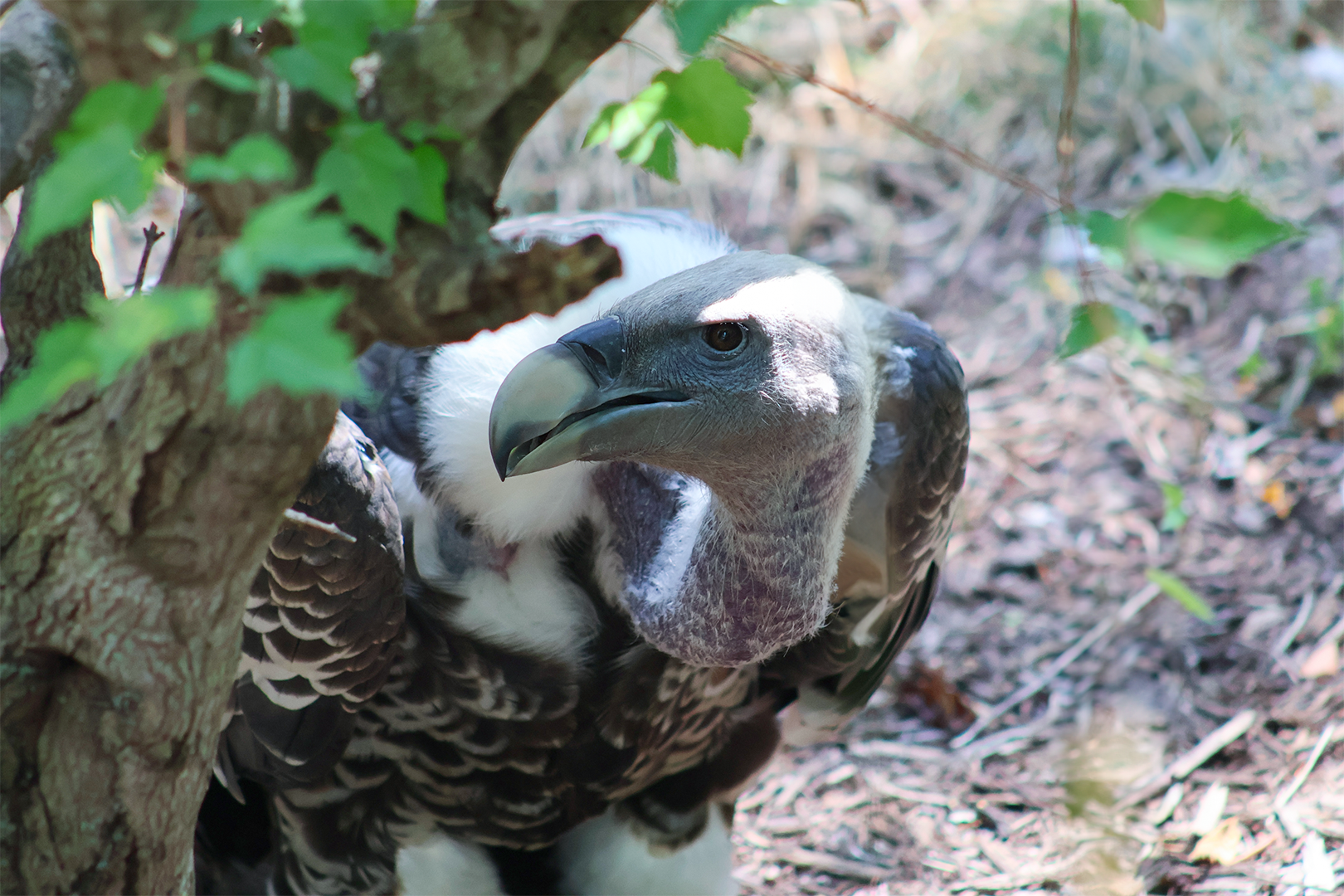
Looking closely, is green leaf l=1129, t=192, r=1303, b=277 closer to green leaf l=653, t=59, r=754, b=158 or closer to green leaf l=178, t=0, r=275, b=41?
green leaf l=653, t=59, r=754, b=158

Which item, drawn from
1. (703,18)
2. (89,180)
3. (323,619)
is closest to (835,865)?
(323,619)

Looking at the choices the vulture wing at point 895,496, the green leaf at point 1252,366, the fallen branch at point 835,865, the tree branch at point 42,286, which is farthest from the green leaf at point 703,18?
the green leaf at point 1252,366

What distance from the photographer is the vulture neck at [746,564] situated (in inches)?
105

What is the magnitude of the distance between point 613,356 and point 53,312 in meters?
1.07

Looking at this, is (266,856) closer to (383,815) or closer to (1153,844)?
(383,815)

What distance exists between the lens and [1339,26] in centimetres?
745

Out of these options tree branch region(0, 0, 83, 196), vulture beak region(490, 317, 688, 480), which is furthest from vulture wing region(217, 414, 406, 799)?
tree branch region(0, 0, 83, 196)

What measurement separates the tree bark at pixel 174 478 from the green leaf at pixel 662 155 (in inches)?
18.4

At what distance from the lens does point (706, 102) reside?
82.0 inches

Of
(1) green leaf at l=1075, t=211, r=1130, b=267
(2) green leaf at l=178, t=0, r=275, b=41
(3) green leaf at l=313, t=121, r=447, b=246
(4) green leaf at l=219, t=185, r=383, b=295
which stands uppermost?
(2) green leaf at l=178, t=0, r=275, b=41

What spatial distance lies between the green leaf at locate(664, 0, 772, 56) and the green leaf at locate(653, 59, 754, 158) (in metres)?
0.25

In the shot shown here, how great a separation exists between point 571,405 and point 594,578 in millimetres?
892

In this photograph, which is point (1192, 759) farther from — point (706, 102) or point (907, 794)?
point (706, 102)

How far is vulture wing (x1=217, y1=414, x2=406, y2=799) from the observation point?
262 centimetres
